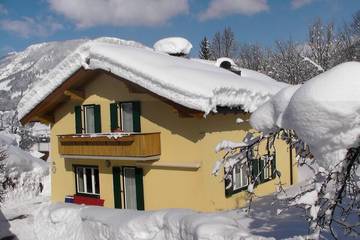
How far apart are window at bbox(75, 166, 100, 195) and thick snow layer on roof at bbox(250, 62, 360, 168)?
13.6 m

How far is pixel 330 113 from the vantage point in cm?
424

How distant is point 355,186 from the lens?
4.69m

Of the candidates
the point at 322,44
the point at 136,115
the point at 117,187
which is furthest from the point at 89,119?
the point at 322,44

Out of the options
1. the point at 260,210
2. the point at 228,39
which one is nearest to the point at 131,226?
the point at 260,210

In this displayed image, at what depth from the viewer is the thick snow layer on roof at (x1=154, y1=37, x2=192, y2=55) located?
69.7 ft

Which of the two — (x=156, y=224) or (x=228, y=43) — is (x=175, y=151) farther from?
(x=228, y=43)

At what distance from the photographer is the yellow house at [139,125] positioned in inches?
558

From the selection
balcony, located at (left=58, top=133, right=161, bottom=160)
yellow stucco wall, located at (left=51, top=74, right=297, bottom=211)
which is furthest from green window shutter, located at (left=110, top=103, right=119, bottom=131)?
balcony, located at (left=58, top=133, right=161, bottom=160)

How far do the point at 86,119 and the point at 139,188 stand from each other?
13.1ft

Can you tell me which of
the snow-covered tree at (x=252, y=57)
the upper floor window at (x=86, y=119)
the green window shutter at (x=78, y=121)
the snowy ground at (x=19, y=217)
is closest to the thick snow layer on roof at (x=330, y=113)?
the snowy ground at (x=19, y=217)

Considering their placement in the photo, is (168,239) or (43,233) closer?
(168,239)

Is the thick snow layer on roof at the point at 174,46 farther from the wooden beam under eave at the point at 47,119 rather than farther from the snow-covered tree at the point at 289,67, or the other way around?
the snow-covered tree at the point at 289,67

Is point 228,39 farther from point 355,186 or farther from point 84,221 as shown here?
point 355,186

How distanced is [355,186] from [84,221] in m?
9.59
